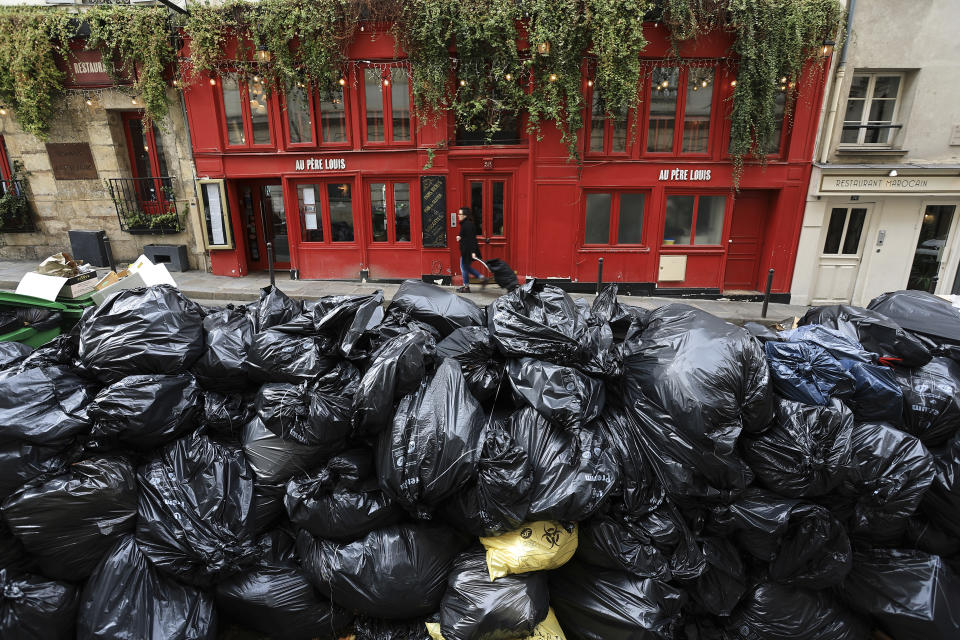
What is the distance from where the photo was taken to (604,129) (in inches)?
396

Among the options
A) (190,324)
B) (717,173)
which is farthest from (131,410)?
(717,173)

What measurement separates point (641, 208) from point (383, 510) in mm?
9464

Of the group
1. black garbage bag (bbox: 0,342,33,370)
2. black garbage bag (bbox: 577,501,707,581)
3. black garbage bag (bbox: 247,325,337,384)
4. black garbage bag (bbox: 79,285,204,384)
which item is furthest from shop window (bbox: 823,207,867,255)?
black garbage bag (bbox: 0,342,33,370)

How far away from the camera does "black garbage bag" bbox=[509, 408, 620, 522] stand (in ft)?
7.39

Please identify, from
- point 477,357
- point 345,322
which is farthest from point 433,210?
point 477,357

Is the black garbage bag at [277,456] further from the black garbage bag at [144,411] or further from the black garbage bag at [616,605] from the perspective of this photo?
the black garbage bag at [616,605]

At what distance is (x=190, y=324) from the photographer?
9.28 ft

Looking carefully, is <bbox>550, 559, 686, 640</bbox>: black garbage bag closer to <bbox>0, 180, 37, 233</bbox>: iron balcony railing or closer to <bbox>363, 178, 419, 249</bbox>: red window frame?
<bbox>363, 178, 419, 249</bbox>: red window frame

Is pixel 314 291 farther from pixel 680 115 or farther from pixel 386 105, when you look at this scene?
pixel 680 115

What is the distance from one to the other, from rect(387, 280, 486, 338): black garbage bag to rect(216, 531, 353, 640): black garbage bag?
1427mm

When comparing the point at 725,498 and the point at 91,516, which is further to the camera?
the point at 725,498

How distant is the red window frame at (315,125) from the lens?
33.2 feet

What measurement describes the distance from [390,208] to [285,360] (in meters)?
8.44

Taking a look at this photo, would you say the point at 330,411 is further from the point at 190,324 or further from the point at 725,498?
the point at 725,498
